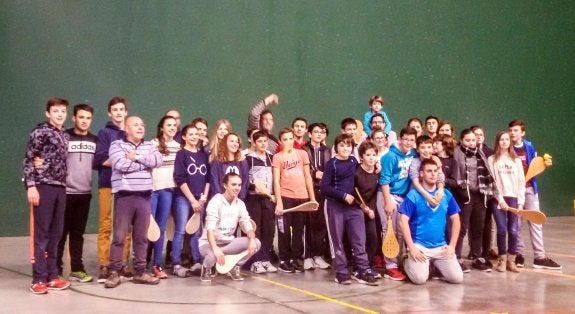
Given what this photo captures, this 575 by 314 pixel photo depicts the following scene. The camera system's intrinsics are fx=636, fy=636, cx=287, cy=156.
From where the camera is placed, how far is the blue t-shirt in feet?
18.1

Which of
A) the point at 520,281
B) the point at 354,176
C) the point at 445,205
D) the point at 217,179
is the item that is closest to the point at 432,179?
the point at 445,205

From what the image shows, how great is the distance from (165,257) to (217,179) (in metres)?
1.36

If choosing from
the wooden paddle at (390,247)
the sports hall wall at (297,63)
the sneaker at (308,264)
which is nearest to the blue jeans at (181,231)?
the sneaker at (308,264)

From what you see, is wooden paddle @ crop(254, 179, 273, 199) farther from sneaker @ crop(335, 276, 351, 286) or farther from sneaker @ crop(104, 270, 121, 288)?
sneaker @ crop(104, 270, 121, 288)

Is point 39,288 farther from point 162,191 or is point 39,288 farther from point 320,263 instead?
point 320,263

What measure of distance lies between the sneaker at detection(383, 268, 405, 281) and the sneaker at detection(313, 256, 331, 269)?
0.67 metres

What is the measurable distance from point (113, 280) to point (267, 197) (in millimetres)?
1623

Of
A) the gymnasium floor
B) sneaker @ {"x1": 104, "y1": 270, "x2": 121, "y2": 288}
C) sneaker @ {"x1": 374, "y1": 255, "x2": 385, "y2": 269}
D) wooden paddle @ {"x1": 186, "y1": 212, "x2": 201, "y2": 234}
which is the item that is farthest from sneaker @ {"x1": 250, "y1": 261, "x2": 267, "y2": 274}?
sneaker @ {"x1": 104, "y1": 270, "x2": 121, "y2": 288}

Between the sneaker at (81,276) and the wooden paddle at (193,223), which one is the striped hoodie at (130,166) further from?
the sneaker at (81,276)

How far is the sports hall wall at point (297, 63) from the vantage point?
27.5 ft

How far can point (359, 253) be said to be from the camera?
5410 millimetres

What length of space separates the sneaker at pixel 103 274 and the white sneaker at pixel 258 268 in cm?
131

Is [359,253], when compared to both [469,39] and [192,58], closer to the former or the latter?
[192,58]

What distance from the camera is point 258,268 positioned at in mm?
5840
